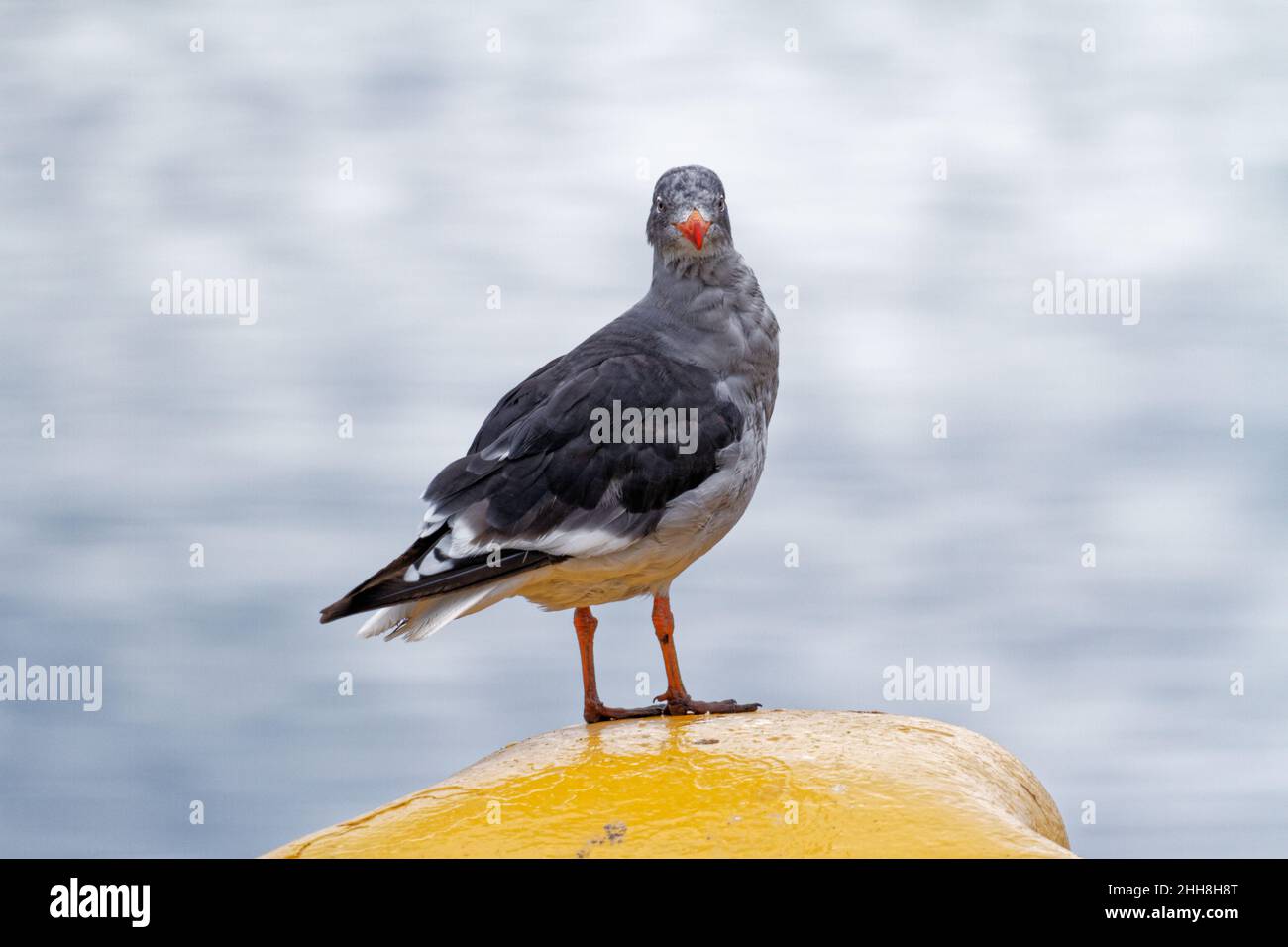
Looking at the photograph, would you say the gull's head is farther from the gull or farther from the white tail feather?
the white tail feather

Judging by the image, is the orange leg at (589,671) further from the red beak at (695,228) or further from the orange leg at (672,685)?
the red beak at (695,228)

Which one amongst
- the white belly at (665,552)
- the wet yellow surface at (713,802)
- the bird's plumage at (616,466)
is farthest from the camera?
the white belly at (665,552)

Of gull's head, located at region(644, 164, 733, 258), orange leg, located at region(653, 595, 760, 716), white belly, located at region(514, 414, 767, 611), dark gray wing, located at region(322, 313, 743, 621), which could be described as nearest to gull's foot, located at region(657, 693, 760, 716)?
orange leg, located at region(653, 595, 760, 716)

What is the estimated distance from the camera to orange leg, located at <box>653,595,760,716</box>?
8977mm

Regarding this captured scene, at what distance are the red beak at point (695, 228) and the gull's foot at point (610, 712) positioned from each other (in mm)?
2889

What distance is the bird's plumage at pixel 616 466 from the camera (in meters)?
8.15

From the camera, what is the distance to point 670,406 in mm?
8758

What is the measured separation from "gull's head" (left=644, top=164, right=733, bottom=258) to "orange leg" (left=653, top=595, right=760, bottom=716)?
2217mm

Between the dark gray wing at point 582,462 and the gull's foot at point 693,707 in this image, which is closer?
→ the dark gray wing at point 582,462

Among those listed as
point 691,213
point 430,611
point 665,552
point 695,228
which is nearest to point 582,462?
point 665,552

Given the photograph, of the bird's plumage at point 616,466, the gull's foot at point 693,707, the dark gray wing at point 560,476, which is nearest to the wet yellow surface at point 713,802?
the gull's foot at point 693,707

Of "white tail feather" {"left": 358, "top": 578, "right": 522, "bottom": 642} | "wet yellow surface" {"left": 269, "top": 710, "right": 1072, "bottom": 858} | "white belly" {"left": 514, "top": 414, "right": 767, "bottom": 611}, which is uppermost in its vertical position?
"white belly" {"left": 514, "top": 414, "right": 767, "bottom": 611}

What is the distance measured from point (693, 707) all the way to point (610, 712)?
1.68ft
